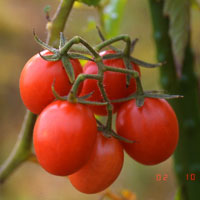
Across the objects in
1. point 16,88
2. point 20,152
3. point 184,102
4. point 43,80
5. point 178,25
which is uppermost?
point 43,80

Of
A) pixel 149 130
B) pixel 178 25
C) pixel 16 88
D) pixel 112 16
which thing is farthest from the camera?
pixel 16 88

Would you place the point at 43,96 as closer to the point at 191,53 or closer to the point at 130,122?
the point at 130,122

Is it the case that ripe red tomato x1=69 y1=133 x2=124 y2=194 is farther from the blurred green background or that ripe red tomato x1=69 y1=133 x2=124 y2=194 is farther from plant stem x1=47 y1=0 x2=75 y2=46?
the blurred green background

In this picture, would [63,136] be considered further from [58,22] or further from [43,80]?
[58,22]

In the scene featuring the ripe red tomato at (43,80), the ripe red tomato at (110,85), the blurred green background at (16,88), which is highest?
the ripe red tomato at (43,80)

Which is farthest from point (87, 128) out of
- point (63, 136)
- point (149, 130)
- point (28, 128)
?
point (28, 128)

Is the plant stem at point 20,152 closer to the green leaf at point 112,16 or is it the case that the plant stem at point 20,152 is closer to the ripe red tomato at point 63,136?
the ripe red tomato at point 63,136

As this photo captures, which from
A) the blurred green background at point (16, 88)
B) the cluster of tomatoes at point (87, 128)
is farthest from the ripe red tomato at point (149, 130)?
the blurred green background at point (16, 88)
